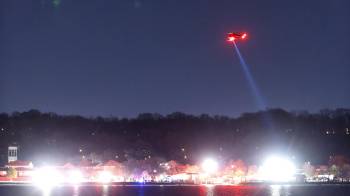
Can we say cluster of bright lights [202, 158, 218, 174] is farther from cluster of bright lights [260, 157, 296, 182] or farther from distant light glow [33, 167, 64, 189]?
distant light glow [33, 167, 64, 189]

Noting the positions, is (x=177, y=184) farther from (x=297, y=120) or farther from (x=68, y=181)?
(x=297, y=120)

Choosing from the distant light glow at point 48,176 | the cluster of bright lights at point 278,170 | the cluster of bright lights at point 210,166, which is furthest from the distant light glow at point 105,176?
the cluster of bright lights at point 278,170

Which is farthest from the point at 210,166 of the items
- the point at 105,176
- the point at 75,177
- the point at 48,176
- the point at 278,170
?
the point at 48,176

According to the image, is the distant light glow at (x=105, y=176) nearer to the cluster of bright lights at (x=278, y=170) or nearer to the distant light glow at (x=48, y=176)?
the distant light glow at (x=48, y=176)

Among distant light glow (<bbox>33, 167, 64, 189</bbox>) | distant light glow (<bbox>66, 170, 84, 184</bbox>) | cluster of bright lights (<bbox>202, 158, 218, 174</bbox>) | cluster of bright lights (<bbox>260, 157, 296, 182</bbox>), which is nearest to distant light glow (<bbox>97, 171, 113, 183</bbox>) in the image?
distant light glow (<bbox>66, 170, 84, 184</bbox>)

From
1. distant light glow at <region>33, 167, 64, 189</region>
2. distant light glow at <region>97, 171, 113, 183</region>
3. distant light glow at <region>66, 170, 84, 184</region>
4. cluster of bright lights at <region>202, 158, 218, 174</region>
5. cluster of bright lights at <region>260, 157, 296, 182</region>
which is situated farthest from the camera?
distant light glow at <region>33, 167, 64, 189</region>

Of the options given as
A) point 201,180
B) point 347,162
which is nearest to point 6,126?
point 201,180
